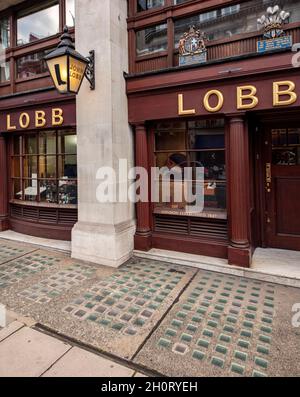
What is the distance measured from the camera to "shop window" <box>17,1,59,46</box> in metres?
6.00

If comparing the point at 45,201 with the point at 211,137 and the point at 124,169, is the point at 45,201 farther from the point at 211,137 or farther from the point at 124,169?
the point at 211,137

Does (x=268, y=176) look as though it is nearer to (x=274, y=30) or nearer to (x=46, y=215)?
(x=274, y=30)

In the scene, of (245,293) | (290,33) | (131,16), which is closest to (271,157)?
(290,33)

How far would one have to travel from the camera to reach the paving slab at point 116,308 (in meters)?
2.75

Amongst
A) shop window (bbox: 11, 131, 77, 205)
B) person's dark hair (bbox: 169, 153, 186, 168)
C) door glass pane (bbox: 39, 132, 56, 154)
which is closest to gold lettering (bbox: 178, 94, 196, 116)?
person's dark hair (bbox: 169, 153, 186, 168)

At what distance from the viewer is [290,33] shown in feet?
13.1

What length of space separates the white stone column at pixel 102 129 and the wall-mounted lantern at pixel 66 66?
47 cm

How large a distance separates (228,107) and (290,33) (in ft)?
4.58

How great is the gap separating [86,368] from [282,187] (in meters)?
4.43

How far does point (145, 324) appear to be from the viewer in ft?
9.74

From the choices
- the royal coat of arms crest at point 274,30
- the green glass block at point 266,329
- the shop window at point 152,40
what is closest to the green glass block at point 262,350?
the green glass block at point 266,329

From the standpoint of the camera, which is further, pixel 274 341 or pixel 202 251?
pixel 202 251

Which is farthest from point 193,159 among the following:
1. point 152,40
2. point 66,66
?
point 66,66

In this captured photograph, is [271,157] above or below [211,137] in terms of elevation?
below
